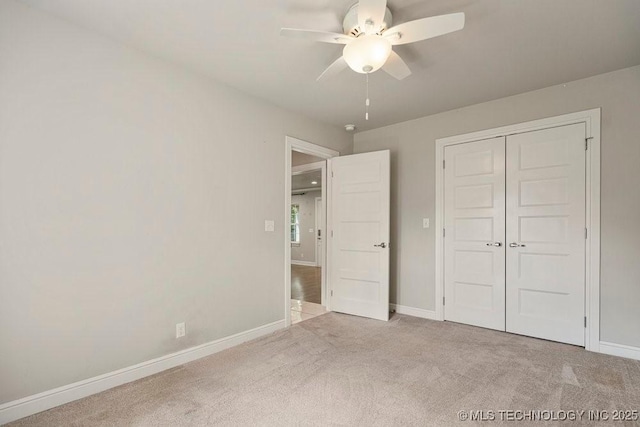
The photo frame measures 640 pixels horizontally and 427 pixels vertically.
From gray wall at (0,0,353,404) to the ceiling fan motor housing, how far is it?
1.49 metres

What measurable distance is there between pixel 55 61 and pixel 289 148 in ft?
6.91

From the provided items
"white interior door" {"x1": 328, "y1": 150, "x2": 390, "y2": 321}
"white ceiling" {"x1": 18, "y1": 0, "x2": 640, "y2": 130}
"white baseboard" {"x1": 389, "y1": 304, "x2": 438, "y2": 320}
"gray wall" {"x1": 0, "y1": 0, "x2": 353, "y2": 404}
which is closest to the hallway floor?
"white interior door" {"x1": 328, "y1": 150, "x2": 390, "y2": 321}

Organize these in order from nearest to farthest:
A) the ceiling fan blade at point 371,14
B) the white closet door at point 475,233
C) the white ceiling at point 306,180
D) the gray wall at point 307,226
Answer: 1. the ceiling fan blade at point 371,14
2. the white closet door at point 475,233
3. the white ceiling at point 306,180
4. the gray wall at point 307,226

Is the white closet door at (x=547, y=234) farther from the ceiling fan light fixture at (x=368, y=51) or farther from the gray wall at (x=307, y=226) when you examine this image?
the gray wall at (x=307, y=226)

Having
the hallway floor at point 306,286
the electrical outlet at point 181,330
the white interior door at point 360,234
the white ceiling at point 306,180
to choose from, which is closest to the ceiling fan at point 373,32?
the white interior door at point 360,234

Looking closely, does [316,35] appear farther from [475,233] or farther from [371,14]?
[475,233]

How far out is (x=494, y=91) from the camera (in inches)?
125

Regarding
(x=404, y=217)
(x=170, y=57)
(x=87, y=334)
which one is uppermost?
(x=170, y=57)

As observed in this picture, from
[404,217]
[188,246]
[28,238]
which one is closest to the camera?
[28,238]

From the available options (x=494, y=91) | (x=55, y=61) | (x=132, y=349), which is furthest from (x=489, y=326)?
(x=55, y=61)

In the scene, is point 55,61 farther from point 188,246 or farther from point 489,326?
point 489,326

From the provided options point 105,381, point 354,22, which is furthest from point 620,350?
point 105,381

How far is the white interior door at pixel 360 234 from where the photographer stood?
384cm

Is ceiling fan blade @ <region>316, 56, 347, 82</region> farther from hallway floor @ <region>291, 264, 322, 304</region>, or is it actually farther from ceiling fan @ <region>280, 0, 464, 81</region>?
hallway floor @ <region>291, 264, 322, 304</region>
